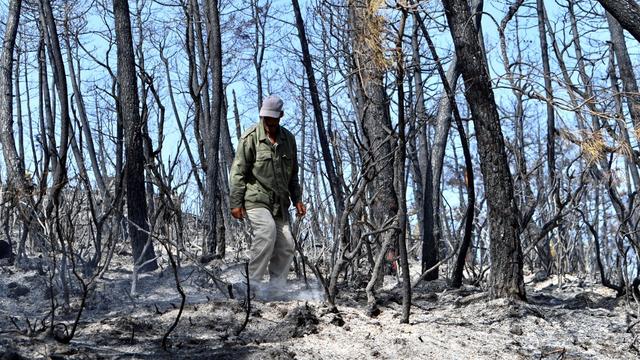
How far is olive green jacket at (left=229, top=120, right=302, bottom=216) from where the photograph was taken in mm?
7312

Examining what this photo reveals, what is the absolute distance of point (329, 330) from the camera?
18.8ft

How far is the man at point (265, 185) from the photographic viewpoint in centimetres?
725

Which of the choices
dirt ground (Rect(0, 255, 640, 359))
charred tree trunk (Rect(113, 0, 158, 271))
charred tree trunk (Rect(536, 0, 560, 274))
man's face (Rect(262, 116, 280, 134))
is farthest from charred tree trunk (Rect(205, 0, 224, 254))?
charred tree trunk (Rect(536, 0, 560, 274))

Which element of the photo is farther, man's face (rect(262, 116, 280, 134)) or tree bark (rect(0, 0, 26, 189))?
tree bark (rect(0, 0, 26, 189))

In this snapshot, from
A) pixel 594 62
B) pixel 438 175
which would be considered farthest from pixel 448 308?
pixel 594 62

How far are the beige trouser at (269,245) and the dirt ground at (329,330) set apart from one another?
0.24 meters

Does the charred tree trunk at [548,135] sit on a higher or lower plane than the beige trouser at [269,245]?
higher

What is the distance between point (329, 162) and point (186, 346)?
615 cm

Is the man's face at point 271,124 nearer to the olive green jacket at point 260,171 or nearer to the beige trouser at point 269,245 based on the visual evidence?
the olive green jacket at point 260,171

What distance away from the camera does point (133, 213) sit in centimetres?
1024

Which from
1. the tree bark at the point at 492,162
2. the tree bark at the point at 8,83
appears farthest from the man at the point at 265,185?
the tree bark at the point at 8,83

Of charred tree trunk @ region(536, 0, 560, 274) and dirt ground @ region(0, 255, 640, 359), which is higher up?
charred tree trunk @ region(536, 0, 560, 274)

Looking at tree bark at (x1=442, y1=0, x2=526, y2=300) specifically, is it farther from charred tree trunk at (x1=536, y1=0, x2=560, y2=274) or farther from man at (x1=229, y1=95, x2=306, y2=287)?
man at (x1=229, y1=95, x2=306, y2=287)

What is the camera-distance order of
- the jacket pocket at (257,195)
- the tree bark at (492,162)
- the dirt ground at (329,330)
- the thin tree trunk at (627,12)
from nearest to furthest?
the dirt ground at (329,330)
the thin tree trunk at (627,12)
the tree bark at (492,162)
the jacket pocket at (257,195)
